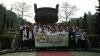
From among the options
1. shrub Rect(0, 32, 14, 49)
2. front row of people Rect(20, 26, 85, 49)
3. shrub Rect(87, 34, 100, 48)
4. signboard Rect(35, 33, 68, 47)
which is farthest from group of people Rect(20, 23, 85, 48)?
shrub Rect(0, 32, 14, 49)

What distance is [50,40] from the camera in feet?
77.2

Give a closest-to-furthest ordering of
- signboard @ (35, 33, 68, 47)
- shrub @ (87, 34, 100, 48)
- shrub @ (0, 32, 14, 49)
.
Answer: signboard @ (35, 33, 68, 47) → shrub @ (0, 32, 14, 49) → shrub @ (87, 34, 100, 48)

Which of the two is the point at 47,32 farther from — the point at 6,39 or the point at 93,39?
the point at 93,39

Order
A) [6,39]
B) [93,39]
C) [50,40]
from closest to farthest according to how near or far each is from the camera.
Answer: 1. [50,40]
2. [6,39]
3. [93,39]

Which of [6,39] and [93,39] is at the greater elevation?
[6,39]

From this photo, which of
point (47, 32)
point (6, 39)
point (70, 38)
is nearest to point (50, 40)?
point (47, 32)

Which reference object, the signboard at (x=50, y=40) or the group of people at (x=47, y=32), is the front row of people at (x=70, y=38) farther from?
the signboard at (x=50, y=40)

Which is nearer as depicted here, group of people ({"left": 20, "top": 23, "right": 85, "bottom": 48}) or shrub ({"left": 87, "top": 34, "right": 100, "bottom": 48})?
group of people ({"left": 20, "top": 23, "right": 85, "bottom": 48})

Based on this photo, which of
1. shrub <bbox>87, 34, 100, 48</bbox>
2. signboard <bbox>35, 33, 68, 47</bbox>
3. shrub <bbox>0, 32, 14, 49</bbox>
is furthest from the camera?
shrub <bbox>87, 34, 100, 48</bbox>

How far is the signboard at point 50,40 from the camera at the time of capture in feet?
76.7

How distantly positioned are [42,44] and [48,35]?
2.96 feet

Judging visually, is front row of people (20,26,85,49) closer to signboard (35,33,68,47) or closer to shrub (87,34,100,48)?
signboard (35,33,68,47)

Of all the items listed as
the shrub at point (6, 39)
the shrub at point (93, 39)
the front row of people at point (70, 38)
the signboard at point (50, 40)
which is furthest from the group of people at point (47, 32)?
the shrub at point (6, 39)

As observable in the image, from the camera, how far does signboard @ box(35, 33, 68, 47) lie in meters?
23.4
